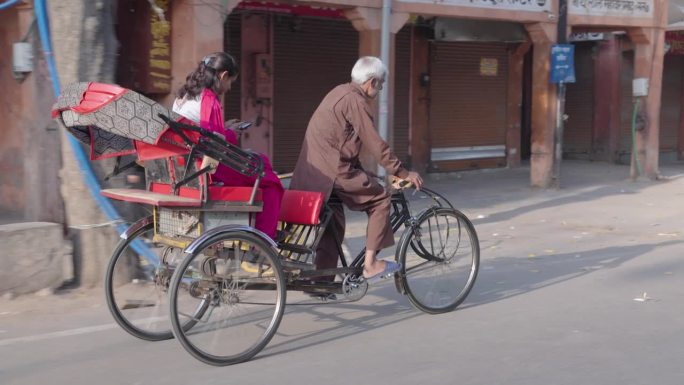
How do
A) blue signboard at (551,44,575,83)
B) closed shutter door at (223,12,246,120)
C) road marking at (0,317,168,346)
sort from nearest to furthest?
road marking at (0,317,168,346)
closed shutter door at (223,12,246,120)
blue signboard at (551,44,575,83)

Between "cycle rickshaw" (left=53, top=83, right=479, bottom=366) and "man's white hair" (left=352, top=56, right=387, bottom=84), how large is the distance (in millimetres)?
898

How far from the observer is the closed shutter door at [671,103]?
21.6 metres

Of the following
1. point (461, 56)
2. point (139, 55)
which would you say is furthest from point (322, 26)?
point (139, 55)

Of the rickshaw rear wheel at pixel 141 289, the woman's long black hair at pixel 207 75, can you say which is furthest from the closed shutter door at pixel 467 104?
the woman's long black hair at pixel 207 75

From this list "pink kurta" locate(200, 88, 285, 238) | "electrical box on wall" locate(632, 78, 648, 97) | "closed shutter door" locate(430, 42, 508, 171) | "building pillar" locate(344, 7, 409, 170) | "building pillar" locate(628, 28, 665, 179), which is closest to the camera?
"pink kurta" locate(200, 88, 285, 238)

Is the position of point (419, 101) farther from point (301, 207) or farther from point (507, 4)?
point (301, 207)

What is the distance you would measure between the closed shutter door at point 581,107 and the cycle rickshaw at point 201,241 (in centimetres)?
1550

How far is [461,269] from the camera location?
6652 mm

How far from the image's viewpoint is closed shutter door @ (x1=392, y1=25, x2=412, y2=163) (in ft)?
54.0

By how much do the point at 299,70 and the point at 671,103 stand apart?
11.5 meters

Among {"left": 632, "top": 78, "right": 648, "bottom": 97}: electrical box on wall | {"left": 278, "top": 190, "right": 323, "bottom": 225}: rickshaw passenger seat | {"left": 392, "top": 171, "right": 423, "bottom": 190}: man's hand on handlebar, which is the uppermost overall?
{"left": 632, "top": 78, "right": 648, "bottom": 97}: electrical box on wall

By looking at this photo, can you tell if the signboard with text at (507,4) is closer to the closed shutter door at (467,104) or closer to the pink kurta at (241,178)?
the closed shutter door at (467,104)

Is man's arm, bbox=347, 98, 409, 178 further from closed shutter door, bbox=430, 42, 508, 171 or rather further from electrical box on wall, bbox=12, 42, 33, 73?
closed shutter door, bbox=430, 42, 508, 171

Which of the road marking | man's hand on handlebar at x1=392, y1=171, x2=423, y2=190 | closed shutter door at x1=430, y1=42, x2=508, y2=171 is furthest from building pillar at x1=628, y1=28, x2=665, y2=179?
the road marking
